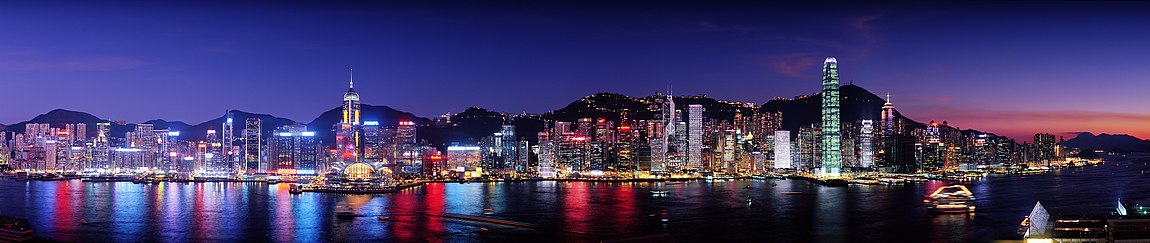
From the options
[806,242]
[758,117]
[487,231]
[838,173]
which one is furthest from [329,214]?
[758,117]

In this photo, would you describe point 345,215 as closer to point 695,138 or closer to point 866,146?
point 866,146

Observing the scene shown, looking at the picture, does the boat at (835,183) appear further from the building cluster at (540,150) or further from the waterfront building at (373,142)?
the waterfront building at (373,142)

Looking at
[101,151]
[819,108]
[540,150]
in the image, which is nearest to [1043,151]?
[819,108]

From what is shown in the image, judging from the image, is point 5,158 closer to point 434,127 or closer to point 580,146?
point 434,127

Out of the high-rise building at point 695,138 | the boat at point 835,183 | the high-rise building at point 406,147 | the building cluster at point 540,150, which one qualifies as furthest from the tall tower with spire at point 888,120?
the high-rise building at point 406,147

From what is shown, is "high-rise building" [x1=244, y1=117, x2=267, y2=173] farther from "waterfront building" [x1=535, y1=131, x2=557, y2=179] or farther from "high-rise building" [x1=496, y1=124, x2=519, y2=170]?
"waterfront building" [x1=535, y1=131, x2=557, y2=179]

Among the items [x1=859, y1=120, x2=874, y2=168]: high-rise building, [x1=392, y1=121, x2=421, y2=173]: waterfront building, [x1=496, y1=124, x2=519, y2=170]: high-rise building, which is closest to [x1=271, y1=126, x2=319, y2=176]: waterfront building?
[x1=392, y1=121, x2=421, y2=173]: waterfront building
